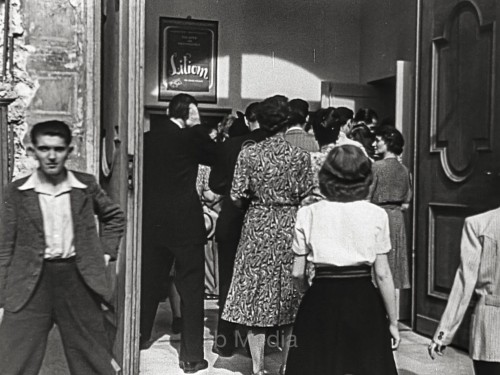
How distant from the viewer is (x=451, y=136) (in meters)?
5.55

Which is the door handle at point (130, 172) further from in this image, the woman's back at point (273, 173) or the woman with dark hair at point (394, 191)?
the woman with dark hair at point (394, 191)

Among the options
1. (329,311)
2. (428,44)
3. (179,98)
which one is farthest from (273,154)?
(428,44)

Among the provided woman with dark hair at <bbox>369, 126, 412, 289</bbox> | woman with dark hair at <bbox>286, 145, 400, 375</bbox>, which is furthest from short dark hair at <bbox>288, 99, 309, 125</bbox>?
woman with dark hair at <bbox>286, 145, 400, 375</bbox>

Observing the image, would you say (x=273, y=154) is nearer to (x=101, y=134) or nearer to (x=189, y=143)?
(x=189, y=143)

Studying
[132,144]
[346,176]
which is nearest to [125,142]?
[132,144]

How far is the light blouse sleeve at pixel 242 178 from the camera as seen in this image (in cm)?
429

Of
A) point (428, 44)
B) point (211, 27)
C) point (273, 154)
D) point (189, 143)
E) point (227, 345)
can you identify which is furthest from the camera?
point (211, 27)

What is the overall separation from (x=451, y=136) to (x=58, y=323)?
3304 mm

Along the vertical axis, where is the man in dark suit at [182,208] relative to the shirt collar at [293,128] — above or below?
below

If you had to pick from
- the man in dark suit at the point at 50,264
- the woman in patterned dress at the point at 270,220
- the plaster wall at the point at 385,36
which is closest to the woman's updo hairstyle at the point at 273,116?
the woman in patterned dress at the point at 270,220

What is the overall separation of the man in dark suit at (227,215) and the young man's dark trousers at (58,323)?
1.52 m

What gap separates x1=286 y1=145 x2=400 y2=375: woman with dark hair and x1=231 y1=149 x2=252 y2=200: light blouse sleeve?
98 centimetres

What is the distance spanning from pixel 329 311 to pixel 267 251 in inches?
41.8

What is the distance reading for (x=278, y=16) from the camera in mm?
8961
